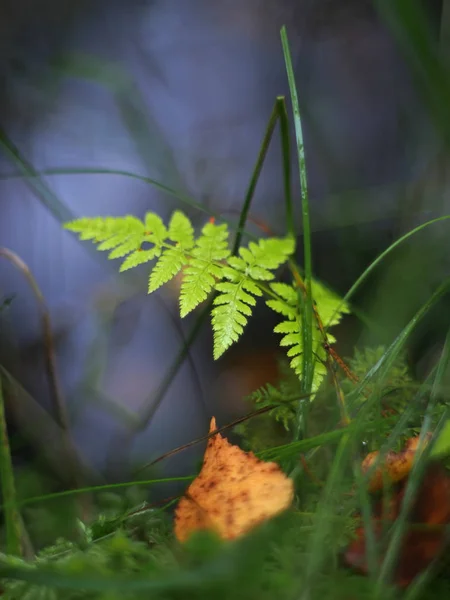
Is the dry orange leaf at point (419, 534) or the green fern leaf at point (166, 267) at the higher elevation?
the green fern leaf at point (166, 267)

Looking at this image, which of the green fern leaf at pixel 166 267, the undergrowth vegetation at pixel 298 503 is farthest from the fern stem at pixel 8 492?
the green fern leaf at pixel 166 267

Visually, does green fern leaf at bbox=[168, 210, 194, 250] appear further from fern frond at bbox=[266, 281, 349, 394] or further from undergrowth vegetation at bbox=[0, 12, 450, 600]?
fern frond at bbox=[266, 281, 349, 394]

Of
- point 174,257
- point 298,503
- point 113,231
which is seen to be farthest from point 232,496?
point 113,231

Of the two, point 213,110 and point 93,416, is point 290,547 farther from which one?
point 213,110

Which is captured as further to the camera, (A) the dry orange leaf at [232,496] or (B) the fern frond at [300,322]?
(B) the fern frond at [300,322]

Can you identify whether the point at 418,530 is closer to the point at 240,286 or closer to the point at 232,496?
the point at 232,496

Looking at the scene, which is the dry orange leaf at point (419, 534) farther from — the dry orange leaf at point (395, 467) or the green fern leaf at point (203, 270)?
the green fern leaf at point (203, 270)

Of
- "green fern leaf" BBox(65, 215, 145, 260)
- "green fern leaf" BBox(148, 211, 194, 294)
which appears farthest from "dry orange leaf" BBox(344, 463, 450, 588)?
"green fern leaf" BBox(65, 215, 145, 260)
